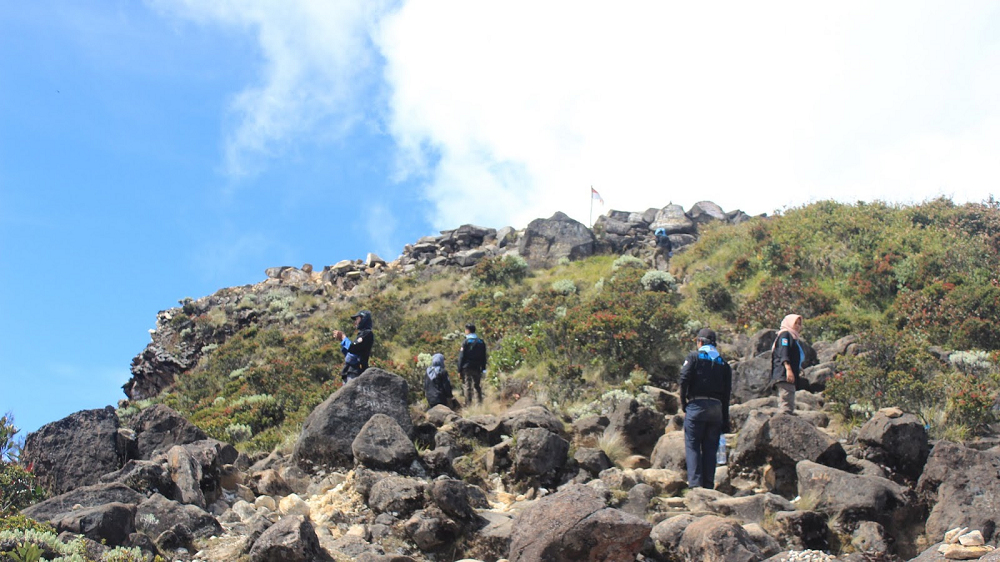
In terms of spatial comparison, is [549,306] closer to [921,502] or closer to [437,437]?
[437,437]

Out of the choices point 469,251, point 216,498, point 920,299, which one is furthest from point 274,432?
point 469,251

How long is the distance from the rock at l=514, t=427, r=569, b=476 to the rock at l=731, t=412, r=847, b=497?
2.14 meters

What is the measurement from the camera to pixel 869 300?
58.3ft

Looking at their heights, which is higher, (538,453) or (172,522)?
(538,453)

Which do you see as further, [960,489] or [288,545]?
[960,489]

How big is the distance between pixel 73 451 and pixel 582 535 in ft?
19.6

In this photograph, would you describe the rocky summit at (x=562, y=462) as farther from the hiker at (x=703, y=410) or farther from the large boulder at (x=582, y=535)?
the hiker at (x=703, y=410)

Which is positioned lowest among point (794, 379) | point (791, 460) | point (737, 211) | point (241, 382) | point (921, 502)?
point (921, 502)

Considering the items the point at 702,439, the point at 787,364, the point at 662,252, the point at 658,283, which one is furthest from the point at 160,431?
the point at 662,252

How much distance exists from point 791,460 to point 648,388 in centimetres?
446

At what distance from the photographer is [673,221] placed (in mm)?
30062

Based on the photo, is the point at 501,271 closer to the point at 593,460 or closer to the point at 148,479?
the point at 593,460

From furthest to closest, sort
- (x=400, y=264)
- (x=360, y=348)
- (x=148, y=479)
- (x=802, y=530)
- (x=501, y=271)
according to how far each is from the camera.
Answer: (x=400, y=264) → (x=501, y=271) → (x=360, y=348) → (x=148, y=479) → (x=802, y=530)

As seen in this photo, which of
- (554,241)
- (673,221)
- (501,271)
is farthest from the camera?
(673,221)
